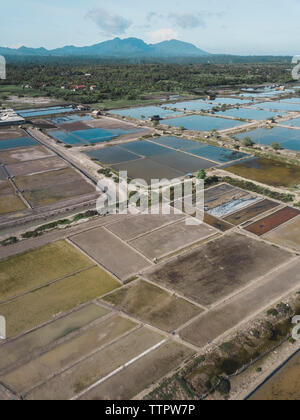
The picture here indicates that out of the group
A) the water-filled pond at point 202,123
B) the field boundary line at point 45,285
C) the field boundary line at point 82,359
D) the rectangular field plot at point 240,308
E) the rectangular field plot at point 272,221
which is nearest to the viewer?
the field boundary line at point 82,359

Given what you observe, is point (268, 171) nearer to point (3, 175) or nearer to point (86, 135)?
point (86, 135)

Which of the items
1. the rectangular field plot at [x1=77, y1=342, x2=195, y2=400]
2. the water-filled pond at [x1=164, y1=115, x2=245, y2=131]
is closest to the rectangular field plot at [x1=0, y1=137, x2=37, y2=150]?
the water-filled pond at [x1=164, y1=115, x2=245, y2=131]

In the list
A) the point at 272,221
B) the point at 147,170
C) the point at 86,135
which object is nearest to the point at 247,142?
the point at 147,170

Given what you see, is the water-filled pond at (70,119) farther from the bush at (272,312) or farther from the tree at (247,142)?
the bush at (272,312)

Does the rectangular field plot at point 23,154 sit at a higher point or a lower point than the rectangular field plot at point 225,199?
higher

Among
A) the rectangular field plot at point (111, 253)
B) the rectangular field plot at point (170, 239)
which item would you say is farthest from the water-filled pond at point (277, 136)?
the rectangular field plot at point (111, 253)

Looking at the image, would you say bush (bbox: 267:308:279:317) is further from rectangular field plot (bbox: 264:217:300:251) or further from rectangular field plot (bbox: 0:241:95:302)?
rectangular field plot (bbox: 0:241:95:302)
